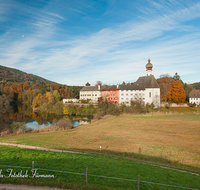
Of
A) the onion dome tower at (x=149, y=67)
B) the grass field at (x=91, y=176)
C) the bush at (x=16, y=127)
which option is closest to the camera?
the grass field at (x=91, y=176)

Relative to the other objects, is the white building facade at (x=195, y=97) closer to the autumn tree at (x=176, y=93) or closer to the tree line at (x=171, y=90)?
the tree line at (x=171, y=90)

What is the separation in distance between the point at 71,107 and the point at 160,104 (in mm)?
34363

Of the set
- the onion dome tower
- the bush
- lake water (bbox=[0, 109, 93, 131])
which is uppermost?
the onion dome tower

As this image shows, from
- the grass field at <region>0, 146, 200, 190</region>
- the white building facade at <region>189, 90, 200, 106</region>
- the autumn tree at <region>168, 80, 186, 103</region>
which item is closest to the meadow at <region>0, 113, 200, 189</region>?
the grass field at <region>0, 146, 200, 190</region>

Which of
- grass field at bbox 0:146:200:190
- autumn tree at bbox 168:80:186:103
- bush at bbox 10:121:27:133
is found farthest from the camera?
autumn tree at bbox 168:80:186:103

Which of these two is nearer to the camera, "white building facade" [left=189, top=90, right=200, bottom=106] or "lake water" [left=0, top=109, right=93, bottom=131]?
"lake water" [left=0, top=109, right=93, bottom=131]

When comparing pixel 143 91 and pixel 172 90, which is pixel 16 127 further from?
pixel 172 90

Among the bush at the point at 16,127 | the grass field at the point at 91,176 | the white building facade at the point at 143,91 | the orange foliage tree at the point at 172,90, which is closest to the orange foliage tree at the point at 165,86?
the orange foliage tree at the point at 172,90

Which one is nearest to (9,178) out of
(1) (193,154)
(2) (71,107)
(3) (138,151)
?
(3) (138,151)

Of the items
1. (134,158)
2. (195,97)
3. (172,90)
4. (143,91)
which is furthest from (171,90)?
(134,158)

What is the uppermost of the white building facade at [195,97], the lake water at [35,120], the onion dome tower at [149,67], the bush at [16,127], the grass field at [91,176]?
the onion dome tower at [149,67]

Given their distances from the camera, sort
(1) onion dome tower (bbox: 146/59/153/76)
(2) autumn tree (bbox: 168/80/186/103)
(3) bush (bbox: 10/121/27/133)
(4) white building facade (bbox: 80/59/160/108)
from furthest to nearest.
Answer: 1. (1) onion dome tower (bbox: 146/59/153/76)
2. (4) white building facade (bbox: 80/59/160/108)
3. (2) autumn tree (bbox: 168/80/186/103)
4. (3) bush (bbox: 10/121/27/133)

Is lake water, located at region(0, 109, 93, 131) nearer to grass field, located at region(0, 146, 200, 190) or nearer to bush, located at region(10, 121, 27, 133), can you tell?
bush, located at region(10, 121, 27, 133)

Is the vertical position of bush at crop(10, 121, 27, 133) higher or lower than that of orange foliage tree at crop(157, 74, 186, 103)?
lower
